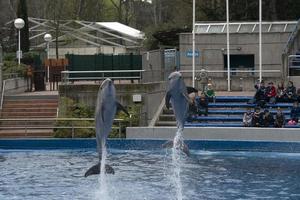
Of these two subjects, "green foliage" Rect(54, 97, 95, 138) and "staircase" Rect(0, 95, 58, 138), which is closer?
"green foliage" Rect(54, 97, 95, 138)

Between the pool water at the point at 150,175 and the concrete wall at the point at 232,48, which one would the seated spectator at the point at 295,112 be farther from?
the concrete wall at the point at 232,48

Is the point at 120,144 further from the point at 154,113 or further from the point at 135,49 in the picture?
the point at 135,49

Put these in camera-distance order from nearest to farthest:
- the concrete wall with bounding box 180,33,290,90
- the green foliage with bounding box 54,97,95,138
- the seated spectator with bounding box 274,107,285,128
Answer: the seated spectator with bounding box 274,107,285,128 → the green foliage with bounding box 54,97,95,138 → the concrete wall with bounding box 180,33,290,90

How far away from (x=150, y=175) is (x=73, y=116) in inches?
450

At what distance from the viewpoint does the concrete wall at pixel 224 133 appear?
28406 millimetres

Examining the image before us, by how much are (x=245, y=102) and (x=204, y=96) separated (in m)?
2.27

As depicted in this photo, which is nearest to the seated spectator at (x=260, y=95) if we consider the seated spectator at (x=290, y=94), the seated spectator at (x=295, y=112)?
the seated spectator at (x=290, y=94)

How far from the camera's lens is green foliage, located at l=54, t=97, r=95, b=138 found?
103 feet

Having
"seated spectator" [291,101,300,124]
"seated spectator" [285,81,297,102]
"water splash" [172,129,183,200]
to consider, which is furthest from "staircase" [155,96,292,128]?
"water splash" [172,129,183,200]

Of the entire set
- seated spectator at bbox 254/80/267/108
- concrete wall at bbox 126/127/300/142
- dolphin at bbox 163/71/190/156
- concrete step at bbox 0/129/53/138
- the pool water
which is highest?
dolphin at bbox 163/71/190/156

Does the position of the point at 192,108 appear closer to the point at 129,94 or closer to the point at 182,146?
the point at 182,146

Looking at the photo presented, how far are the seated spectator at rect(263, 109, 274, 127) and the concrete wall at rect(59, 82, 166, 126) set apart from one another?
5.52 m

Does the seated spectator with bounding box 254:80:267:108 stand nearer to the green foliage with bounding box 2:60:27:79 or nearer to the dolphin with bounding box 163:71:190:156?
the green foliage with bounding box 2:60:27:79

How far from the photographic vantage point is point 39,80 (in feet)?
133
